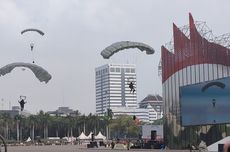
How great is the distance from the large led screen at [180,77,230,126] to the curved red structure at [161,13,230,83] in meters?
4.27

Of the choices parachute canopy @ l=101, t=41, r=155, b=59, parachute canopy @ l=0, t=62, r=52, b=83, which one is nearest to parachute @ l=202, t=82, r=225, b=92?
parachute canopy @ l=101, t=41, r=155, b=59

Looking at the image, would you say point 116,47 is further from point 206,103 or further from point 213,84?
point 206,103

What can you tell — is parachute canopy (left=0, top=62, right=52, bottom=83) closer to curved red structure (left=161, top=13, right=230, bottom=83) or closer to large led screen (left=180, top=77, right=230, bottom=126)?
large led screen (left=180, top=77, right=230, bottom=126)

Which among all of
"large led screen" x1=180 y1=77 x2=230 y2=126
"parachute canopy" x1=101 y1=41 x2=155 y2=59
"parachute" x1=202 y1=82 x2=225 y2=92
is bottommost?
"large led screen" x1=180 y1=77 x2=230 y2=126

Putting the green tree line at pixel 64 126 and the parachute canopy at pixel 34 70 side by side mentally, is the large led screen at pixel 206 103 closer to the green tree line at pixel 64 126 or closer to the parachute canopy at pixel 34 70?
the parachute canopy at pixel 34 70

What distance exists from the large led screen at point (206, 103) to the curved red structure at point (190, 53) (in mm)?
4273

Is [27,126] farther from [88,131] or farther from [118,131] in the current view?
[118,131]

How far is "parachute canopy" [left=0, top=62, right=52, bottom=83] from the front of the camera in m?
41.5

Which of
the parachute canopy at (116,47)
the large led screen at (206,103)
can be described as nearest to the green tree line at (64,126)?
the large led screen at (206,103)

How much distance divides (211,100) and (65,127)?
425 ft

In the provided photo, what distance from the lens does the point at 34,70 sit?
41969 mm

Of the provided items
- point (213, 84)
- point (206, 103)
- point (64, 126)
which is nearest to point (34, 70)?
point (213, 84)

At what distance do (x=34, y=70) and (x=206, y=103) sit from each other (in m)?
24.9

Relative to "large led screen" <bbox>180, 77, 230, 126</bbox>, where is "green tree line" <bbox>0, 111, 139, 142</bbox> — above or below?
below
